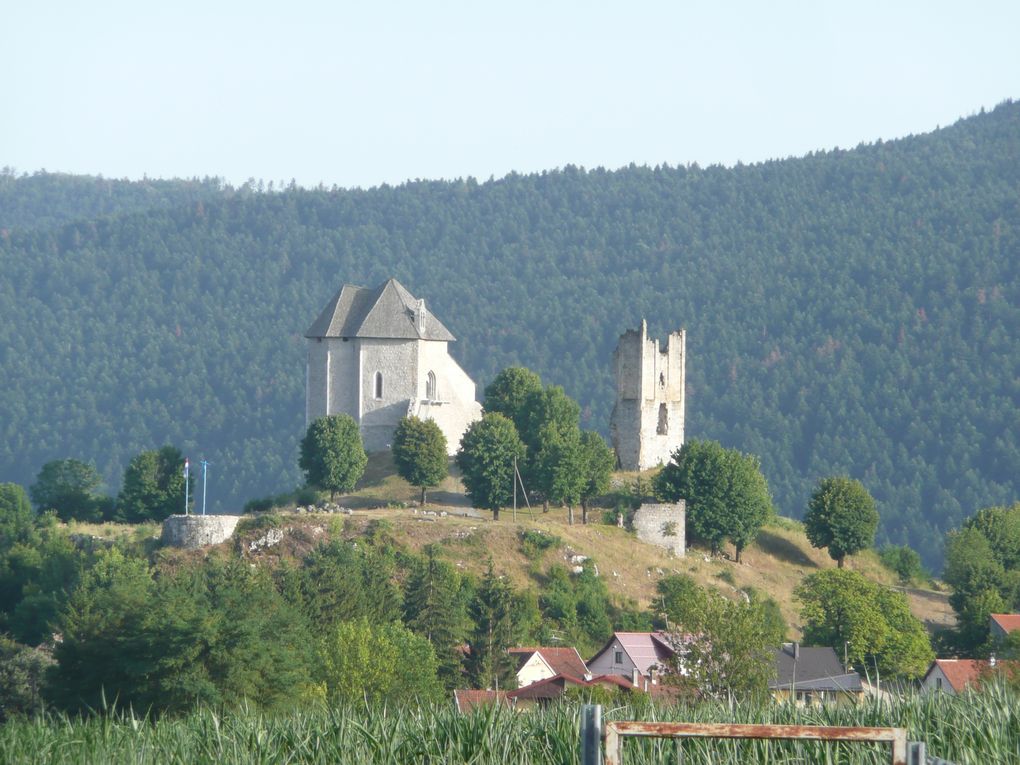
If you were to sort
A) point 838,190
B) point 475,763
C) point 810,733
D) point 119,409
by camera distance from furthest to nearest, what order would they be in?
point 838,190, point 119,409, point 475,763, point 810,733

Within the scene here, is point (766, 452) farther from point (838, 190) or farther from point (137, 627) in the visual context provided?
point (137, 627)

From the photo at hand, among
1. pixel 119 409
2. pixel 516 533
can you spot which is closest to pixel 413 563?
pixel 516 533

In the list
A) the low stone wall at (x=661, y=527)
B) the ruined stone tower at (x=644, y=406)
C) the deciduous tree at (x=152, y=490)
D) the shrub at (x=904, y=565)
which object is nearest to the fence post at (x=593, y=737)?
the low stone wall at (x=661, y=527)

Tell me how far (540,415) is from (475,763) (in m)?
51.7

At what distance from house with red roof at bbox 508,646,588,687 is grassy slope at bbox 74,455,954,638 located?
508 centimetres

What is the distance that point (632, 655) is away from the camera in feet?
176

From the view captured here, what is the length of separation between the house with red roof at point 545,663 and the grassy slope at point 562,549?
5077mm

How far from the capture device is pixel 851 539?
2783 inches

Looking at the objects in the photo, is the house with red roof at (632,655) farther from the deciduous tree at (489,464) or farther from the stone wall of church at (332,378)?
the stone wall of church at (332,378)

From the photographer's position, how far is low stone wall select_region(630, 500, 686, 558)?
66000mm

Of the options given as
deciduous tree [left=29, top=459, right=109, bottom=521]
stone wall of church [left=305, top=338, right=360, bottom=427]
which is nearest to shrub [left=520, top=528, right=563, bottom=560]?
stone wall of church [left=305, top=338, right=360, bottom=427]

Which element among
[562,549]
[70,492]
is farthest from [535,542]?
[70,492]

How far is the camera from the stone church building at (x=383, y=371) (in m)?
69.8

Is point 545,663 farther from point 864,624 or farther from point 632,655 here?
point 864,624
